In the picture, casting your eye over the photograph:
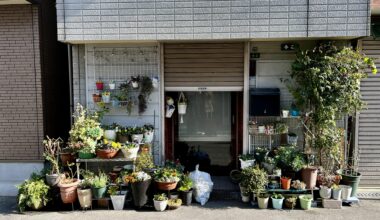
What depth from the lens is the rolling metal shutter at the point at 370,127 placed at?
7.71 meters

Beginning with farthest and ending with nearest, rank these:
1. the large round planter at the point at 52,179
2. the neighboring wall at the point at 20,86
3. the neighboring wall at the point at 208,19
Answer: the neighboring wall at the point at 20,86 → the large round planter at the point at 52,179 → the neighboring wall at the point at 208,19

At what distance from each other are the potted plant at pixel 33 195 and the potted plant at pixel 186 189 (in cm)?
279

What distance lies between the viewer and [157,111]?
8211 mm

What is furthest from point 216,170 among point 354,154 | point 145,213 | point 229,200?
point 354,154

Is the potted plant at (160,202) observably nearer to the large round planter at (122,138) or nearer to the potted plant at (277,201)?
the large round planter at (122,138)

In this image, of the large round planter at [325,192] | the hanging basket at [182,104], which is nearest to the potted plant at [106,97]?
the hanging basket at [182,104]

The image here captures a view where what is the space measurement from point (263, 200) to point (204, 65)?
3334 mm

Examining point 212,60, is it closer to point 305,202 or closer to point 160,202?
point 160,202

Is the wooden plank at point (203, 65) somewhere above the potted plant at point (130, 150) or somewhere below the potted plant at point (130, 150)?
above

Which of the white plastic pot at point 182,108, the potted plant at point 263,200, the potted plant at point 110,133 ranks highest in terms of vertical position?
the white plastic pot at point 182,108

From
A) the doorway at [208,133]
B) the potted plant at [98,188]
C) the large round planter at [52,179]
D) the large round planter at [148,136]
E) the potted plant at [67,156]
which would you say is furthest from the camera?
the doorway at [208,133]

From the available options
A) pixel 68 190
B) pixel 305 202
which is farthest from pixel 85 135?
pixel 305 202

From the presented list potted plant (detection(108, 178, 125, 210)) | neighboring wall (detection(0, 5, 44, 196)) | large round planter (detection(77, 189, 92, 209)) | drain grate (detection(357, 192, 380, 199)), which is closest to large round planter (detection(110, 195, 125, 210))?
potted plant (detection(108, 178, 125, 210))

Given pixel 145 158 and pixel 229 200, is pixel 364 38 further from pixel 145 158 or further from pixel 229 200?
pixel 145 158
